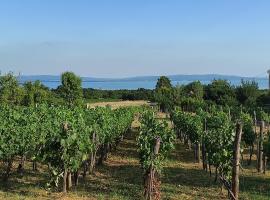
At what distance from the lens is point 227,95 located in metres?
74.0

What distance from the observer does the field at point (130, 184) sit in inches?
628

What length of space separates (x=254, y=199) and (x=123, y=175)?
254 inches

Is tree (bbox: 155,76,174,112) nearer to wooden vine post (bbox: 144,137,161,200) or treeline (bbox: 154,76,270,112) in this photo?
treeline (bbox: 154,76,270,112)

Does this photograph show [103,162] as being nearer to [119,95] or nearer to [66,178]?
[66,178]

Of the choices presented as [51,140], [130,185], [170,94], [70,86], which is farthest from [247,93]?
[51,140]

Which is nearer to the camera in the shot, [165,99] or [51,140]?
[51,140]

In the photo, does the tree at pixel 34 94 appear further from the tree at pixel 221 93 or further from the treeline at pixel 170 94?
the tree at pixel 221 93

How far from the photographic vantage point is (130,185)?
59.3ft

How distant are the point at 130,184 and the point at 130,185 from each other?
0.27 m

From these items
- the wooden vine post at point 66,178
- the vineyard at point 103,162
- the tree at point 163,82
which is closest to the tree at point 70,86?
the vineyard at point 103,162

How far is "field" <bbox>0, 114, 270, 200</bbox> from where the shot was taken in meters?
16.0

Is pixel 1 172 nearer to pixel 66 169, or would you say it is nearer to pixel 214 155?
pixel 66 169

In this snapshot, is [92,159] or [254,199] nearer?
[254,199]

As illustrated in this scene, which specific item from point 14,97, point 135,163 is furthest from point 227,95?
point 135,163
